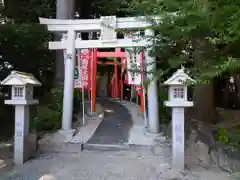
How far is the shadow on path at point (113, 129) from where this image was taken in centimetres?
695

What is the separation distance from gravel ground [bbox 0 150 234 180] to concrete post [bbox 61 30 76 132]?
1.29 metres

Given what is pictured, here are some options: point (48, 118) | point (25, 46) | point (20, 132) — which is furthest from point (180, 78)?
point (25, 46)

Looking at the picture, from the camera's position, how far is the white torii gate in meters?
6.98

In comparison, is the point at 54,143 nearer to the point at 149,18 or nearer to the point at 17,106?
the point at 17,106

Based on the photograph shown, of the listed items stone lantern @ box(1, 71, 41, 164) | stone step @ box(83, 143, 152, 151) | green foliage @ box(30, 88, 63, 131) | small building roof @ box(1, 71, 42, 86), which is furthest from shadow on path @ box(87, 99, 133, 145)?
small building roof @ box(1, 71, 42, 86)

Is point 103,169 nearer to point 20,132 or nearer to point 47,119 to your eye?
point 20,132

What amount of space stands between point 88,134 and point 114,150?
1.13 meters

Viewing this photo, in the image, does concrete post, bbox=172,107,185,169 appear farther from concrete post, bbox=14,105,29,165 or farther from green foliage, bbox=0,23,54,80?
green foliage, bbox=0,23,54,80

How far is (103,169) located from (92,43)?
133 inches

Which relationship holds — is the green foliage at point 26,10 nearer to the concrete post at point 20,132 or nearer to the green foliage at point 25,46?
the green foliage at point 25,46

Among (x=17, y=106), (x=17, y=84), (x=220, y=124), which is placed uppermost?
(x=17, y=84)

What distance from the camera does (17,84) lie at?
18.9 ft

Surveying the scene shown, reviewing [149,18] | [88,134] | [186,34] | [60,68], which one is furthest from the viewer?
[60,68]

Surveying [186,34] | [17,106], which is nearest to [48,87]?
[17,106]
